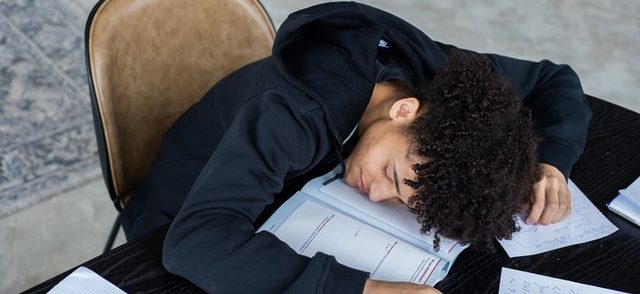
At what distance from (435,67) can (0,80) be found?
6.36 feet

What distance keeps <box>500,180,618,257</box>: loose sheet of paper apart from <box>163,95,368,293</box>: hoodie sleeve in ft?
1.02

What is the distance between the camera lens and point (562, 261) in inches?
39.2

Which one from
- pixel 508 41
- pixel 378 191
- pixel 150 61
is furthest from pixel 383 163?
pixel 508 41

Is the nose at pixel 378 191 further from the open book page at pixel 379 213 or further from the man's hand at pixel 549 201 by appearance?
the man's hand at pixel 549 201

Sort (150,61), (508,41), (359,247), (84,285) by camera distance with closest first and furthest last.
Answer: (84,285) → (359,247) → (150,61) → (508,41)

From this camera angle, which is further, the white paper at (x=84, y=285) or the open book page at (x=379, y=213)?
the open book page at (x=379, y=213)

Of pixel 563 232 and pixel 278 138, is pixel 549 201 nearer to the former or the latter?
pixel 563 232

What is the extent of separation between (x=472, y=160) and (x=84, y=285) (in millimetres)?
539

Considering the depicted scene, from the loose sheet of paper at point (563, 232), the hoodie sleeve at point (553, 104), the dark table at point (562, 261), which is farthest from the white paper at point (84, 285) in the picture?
the hoodie sleeve at point (553, 104)

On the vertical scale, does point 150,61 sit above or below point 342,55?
below

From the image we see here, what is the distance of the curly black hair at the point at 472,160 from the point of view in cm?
90

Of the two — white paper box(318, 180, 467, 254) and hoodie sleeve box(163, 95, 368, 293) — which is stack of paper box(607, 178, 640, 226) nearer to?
white paper box(318, 180, 467, 254)

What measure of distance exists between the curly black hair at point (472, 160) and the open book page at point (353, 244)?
0.15 ft

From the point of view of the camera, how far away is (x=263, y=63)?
3.62 feet
